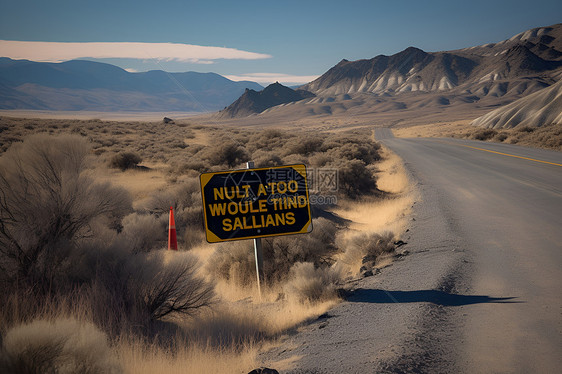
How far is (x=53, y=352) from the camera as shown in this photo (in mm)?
2488

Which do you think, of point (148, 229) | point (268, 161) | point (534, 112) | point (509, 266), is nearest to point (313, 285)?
point (509, 266)

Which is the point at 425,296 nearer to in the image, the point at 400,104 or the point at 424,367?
the point at 424,367

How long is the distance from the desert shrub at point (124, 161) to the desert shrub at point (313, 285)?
20.1 meters

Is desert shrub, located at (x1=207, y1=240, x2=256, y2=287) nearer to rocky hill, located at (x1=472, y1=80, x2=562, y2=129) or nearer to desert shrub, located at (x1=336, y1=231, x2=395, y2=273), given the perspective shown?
desert shrub, located at (x1=336, y1=231, x2=395, y2=273)

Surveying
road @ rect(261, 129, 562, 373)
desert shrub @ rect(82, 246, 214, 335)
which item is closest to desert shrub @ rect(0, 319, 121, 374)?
desert shrub @ rect(82, 246, 214, 335)

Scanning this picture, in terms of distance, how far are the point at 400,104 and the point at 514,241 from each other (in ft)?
565

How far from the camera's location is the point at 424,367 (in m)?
2.96

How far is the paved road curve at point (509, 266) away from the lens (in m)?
3.18

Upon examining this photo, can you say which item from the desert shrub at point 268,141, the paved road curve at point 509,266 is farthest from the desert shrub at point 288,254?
the desert shrub at point 268,141

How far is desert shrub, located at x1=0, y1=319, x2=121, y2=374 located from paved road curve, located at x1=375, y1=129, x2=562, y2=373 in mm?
2891

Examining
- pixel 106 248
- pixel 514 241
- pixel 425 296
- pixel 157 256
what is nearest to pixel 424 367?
pixel 425 296

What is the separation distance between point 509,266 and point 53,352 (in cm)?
587

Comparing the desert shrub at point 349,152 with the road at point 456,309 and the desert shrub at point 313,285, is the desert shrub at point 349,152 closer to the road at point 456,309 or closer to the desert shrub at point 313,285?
the road at point 456,309

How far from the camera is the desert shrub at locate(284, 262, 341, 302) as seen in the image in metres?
5.21
